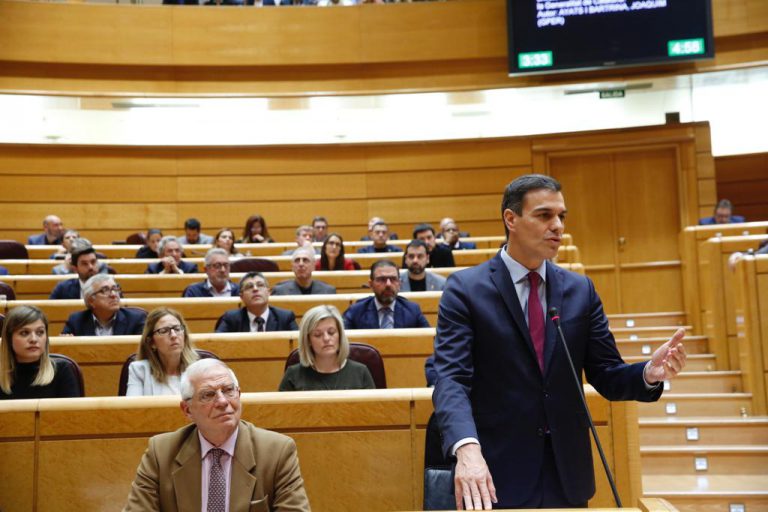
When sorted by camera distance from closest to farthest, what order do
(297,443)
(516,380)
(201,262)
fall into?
(516,380) < (297,443) < (201,262)

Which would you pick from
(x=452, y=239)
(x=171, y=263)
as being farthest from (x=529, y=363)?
(x=452, y=239)

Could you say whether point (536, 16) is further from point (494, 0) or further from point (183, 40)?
point (183, 40)

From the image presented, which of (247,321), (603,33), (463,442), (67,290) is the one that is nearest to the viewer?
(463,442)

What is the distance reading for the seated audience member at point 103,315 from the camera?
154 inches

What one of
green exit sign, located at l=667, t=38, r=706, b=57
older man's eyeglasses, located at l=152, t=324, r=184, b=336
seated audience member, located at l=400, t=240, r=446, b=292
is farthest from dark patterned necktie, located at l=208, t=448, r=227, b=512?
green exit sign, located at l=667, t=38, r=706, b=57

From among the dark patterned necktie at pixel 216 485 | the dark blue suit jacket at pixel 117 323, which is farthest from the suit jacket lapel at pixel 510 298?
the dark blue suit jacket at pixel 117 323

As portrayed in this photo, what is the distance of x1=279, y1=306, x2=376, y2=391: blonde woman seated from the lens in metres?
3.05

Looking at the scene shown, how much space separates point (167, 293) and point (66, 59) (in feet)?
13.5

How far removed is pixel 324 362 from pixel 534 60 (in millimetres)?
5587

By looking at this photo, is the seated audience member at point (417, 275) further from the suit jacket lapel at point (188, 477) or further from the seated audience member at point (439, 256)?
the suit jacket lapel at point (188, 477)

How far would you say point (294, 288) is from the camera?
16.0 ft

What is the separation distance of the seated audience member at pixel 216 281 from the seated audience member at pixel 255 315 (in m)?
0.75

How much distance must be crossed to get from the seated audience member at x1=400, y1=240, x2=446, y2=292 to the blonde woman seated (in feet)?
6.05

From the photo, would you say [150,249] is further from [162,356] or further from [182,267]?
[162,356]
